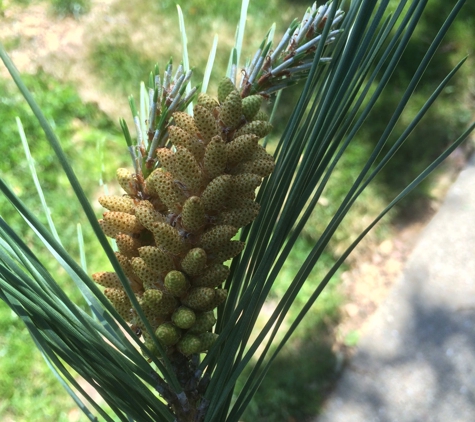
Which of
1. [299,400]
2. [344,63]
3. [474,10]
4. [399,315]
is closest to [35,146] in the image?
[299,400]

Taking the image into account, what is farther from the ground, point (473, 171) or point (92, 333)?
point (473, 171)

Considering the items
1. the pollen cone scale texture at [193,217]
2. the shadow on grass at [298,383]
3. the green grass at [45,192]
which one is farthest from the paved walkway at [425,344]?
the pollen cone scale texture at [193,217]

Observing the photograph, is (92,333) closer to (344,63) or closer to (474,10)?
(344,63)

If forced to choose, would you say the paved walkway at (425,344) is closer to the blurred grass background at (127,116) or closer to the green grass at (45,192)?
the blurred grass background at (127,116)

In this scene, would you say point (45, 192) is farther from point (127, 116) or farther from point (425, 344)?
point (425, 344)

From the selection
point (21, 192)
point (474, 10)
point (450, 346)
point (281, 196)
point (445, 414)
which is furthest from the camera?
point (474, 10)
